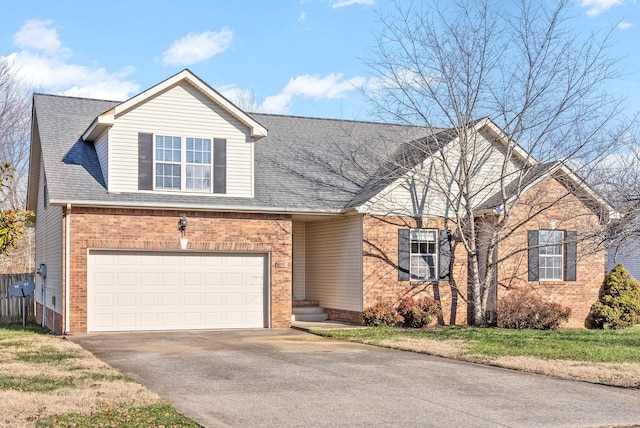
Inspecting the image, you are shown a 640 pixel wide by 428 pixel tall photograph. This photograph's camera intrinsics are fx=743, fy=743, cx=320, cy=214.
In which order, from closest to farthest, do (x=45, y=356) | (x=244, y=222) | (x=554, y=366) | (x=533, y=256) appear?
(x=554, y=366)
(x=45, y=356)
(x=244, y=222)
(x=533, y=256)

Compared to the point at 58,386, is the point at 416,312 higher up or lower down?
lower down

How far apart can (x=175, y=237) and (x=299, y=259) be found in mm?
5808

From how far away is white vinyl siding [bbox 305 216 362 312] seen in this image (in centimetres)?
2173

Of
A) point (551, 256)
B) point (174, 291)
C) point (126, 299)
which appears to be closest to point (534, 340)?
point (551, 256)

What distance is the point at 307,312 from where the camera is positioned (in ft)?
76.0

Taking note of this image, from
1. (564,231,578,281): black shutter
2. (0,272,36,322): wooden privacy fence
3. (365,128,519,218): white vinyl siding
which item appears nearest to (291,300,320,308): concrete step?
(365,128,519,218): white vinyl siding

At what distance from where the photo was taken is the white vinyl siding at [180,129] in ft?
64.5

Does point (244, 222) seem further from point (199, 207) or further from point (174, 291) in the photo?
point (174, 291)

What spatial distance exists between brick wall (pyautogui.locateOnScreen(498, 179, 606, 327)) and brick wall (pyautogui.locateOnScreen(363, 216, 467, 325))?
1.24 metres

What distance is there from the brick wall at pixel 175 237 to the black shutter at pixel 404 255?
3.29 meters


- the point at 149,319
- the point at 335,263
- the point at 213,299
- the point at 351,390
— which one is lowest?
the point at 149,319

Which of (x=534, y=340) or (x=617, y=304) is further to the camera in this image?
(x=617, y=304)

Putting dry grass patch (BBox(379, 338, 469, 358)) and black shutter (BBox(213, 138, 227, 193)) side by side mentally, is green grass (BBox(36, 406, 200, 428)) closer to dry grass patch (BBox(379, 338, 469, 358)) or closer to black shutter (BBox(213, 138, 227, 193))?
dry grass patch (BBox(379, 338, 469, 358))

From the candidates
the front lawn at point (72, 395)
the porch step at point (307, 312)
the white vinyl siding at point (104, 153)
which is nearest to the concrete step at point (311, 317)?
the porch step at point (307, 312)
